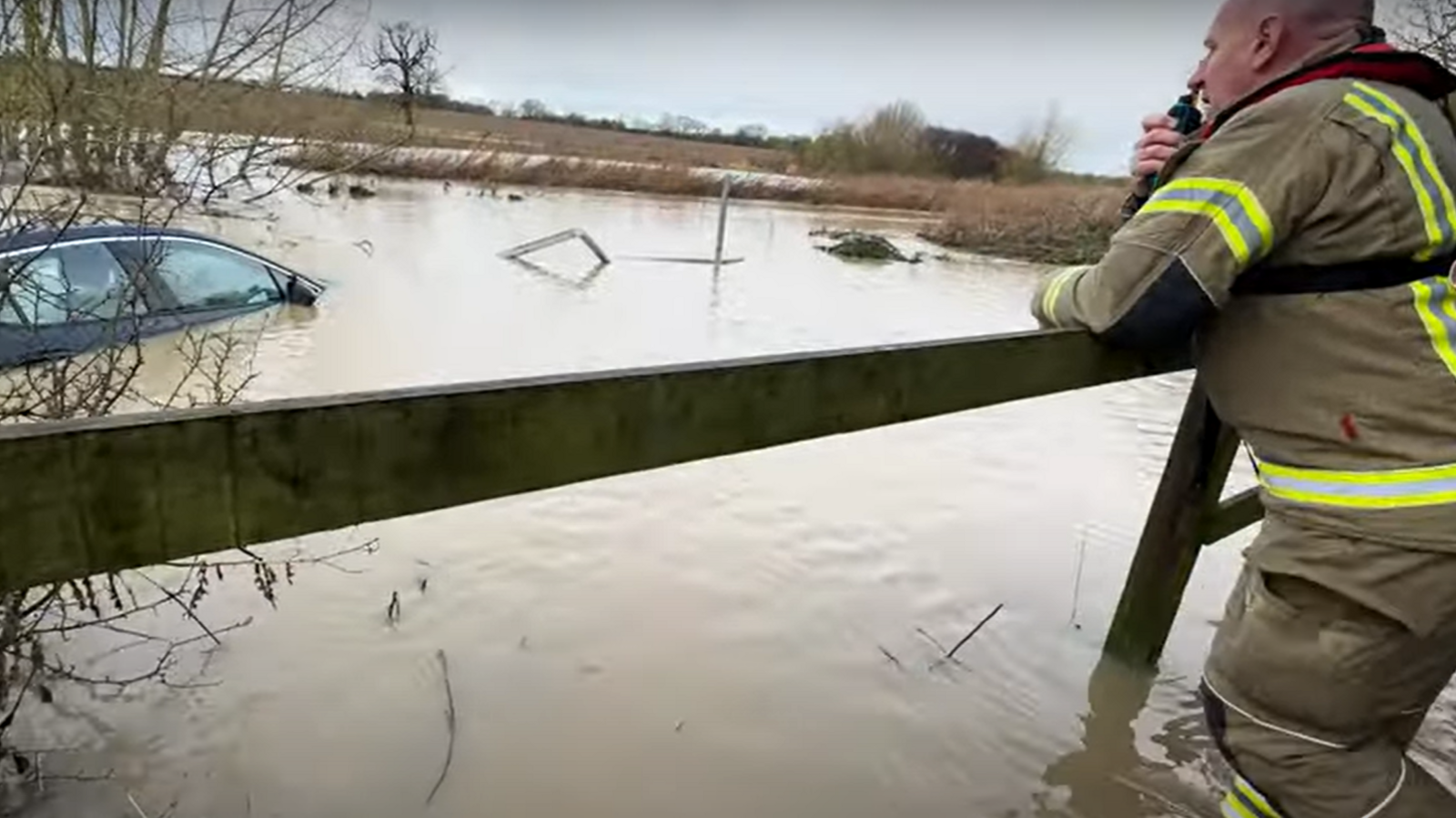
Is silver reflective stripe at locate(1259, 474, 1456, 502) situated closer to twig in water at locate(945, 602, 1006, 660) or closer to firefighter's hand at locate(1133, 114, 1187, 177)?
firefighter's hand at locate(1133, 114, 1187, 177)

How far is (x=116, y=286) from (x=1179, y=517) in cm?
494

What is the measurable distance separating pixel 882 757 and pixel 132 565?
9.37 ft

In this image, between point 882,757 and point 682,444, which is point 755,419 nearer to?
point 682,444

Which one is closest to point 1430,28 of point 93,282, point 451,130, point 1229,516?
point 1229,516

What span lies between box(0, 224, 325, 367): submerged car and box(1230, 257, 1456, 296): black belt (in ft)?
11.3

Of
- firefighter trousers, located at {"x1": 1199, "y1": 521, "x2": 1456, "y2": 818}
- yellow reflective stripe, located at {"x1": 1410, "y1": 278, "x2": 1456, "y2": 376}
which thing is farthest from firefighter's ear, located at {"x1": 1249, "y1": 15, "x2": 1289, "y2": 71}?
firefighter trousers, located at {"x1": 1199, "y1": 521, "x2": 1456, "y2": 818}

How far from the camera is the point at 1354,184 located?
5.28 ft

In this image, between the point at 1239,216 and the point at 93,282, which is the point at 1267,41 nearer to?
the point at 1239,216

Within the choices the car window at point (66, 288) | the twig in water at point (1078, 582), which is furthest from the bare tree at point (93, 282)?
the twig in water at point (1078, 582)

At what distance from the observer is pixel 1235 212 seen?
163 cm

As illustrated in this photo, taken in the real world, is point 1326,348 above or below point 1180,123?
below

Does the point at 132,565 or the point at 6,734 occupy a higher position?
the point at 132,565

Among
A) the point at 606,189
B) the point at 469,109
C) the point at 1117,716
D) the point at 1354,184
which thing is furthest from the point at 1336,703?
the point at 469,109

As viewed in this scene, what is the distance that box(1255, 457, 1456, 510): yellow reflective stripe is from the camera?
164 centimetres
